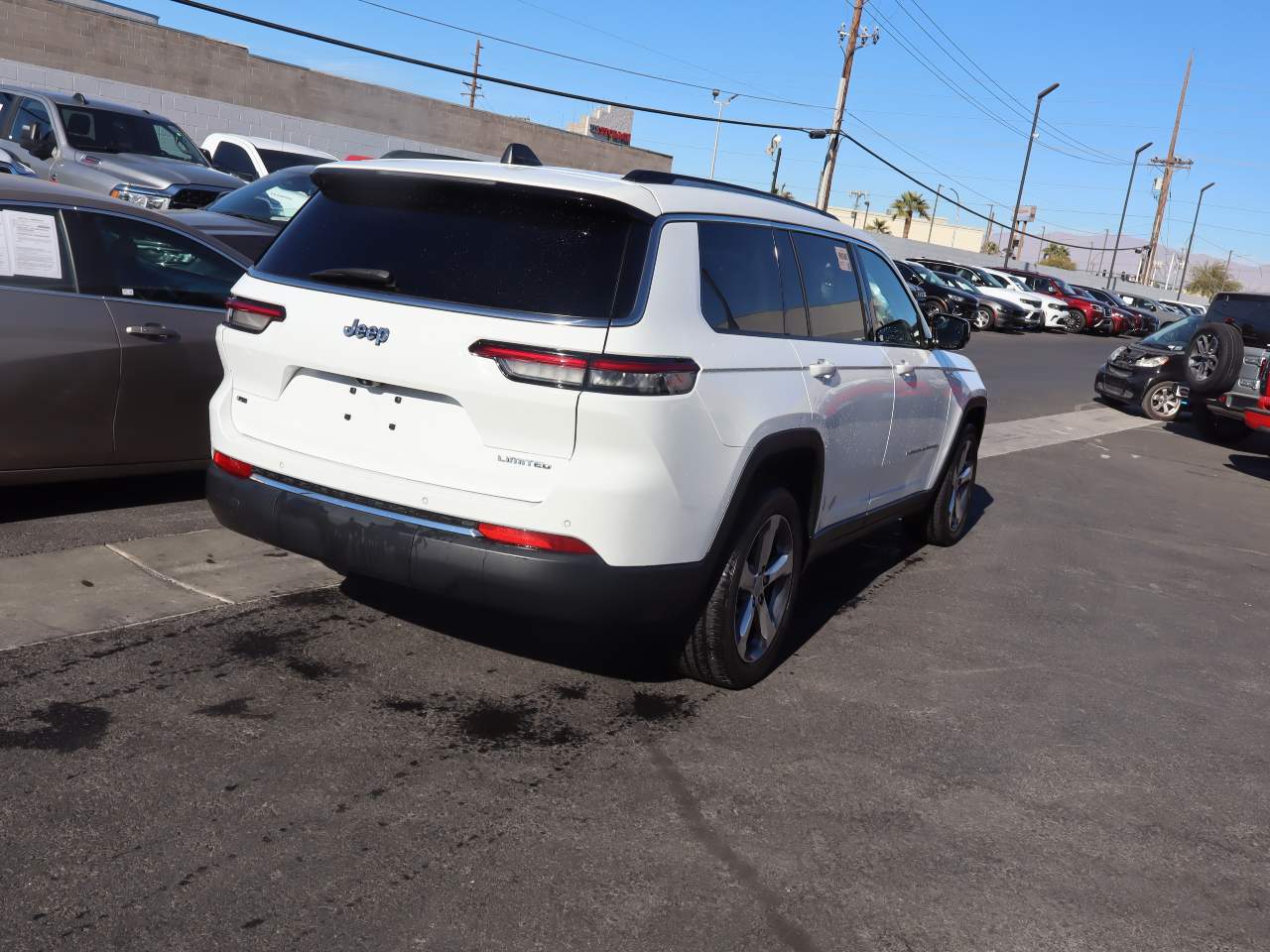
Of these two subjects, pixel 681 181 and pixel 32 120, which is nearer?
pixel 681 181

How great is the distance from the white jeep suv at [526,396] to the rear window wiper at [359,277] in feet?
0.03

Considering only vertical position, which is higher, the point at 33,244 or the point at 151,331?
the point at 33,244

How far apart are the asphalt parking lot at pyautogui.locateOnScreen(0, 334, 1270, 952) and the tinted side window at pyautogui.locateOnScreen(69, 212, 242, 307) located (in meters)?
1.15

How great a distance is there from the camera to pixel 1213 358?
47.2 ft

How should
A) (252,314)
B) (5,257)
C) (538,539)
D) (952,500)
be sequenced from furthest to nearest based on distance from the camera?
1. (952,500)
2. (5,257)
3. (252,314)
4. (538,539)

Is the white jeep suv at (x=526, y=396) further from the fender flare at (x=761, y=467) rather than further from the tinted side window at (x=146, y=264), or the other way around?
the tinted side window at (x=146, y=264)

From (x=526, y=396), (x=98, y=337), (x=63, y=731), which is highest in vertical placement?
(x=526, y=396)

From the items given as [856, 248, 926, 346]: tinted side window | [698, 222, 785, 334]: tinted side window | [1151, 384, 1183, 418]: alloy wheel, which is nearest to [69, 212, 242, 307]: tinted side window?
[698, 222, 785, 334]: tinted side window

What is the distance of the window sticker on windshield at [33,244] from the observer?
5496mm

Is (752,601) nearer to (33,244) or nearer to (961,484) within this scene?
(961,484)

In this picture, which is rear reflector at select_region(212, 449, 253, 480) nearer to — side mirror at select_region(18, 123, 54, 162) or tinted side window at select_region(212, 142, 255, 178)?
side mirror at select_region(18, 123, 54, 162)

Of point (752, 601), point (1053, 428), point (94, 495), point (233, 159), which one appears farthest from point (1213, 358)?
point (233, 159)

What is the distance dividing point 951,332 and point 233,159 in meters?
15.6

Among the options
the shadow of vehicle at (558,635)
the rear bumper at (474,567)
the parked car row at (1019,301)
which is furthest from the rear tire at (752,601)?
the parked car row at (1019,301)
